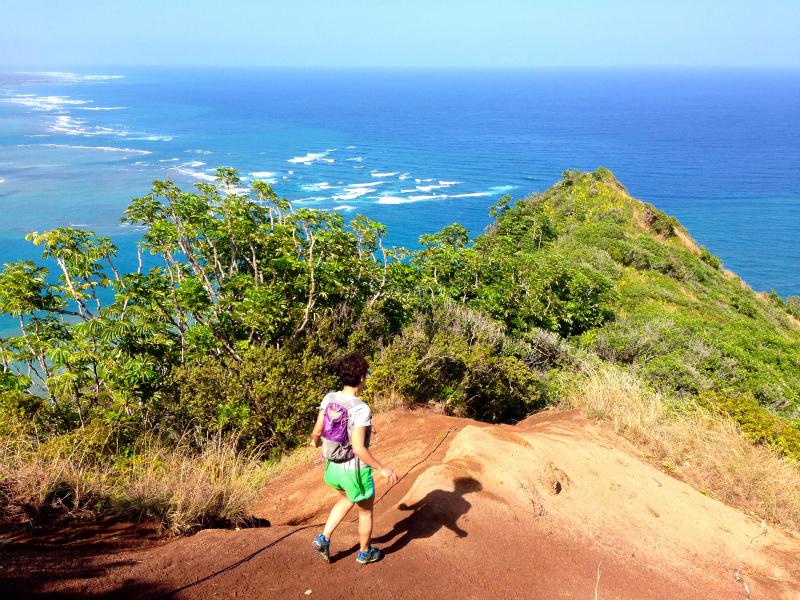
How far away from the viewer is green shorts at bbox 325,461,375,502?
12.8ft

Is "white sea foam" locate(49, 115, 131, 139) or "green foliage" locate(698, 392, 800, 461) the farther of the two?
"white sea foam" locate(49, 115, 131, 139)

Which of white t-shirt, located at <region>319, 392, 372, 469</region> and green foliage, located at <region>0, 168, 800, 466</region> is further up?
white t-shirt, located at <region>319, 392, 372, 469</region>

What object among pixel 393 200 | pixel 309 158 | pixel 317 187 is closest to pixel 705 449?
pixel 393 200

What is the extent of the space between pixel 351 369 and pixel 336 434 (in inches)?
20.5

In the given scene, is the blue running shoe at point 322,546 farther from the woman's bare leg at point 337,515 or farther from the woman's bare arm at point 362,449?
the woman's bare arm at point 362,449

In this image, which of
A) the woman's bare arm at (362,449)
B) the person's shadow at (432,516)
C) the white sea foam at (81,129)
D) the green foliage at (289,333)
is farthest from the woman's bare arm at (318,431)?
the white sea foam at (81,129)

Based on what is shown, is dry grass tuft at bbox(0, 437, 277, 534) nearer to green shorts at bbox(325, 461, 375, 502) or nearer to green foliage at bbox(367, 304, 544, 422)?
green shorts at bbox(325, 461, 375, 502)

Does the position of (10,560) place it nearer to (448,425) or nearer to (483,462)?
(483,462)

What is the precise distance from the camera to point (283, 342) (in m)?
9.07

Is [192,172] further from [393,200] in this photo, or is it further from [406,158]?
[406,158]

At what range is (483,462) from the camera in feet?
18.3

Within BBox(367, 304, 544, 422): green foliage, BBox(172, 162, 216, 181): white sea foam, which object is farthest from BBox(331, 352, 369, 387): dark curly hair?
BBox(172, 162, 216, 181): white sea foam

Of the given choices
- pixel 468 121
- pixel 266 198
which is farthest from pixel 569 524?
pixel 468 121

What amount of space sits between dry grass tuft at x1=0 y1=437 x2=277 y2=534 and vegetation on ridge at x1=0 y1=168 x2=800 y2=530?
0.14 feet
